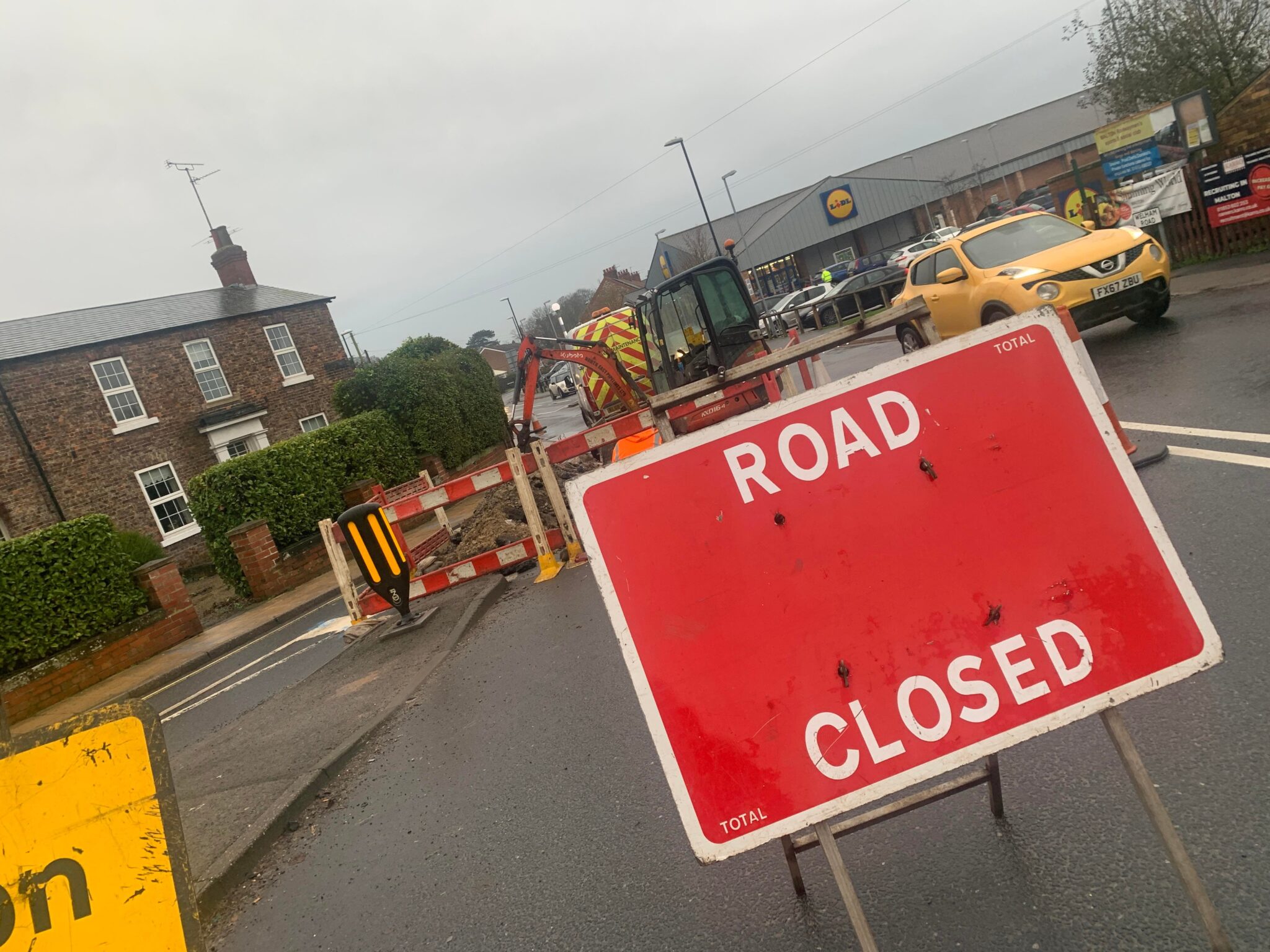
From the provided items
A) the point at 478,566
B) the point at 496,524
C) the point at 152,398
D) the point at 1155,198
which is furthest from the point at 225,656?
the point at 1155,198

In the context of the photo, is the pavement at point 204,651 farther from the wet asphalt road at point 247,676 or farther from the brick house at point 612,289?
the brick house at point 612,289

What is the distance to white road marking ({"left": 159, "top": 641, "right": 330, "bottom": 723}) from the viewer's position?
27.2ft

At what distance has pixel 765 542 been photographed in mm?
2303

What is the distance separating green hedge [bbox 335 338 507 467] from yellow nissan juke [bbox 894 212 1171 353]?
37.0 ft

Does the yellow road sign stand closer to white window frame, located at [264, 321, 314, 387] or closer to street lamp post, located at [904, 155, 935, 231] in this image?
white window frame, located at [264, 321, 314, 387]

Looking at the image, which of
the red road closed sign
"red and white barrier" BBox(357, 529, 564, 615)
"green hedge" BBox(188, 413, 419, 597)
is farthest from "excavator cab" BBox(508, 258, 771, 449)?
the red road closed sign

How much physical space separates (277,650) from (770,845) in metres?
8.30

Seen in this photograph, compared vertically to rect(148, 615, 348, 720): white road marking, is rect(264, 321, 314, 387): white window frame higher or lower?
higher

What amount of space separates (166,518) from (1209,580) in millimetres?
22957

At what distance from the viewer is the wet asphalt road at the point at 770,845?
2426 millimetres

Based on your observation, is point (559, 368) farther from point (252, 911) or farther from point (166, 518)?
point (252, 911)

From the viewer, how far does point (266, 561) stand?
44.4 ft

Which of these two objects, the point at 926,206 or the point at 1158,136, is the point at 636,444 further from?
the point at 926,206

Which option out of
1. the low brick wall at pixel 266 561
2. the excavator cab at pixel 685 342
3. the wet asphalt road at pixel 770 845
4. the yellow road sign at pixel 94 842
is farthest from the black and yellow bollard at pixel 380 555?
the low brick wall at pixel 266 561
